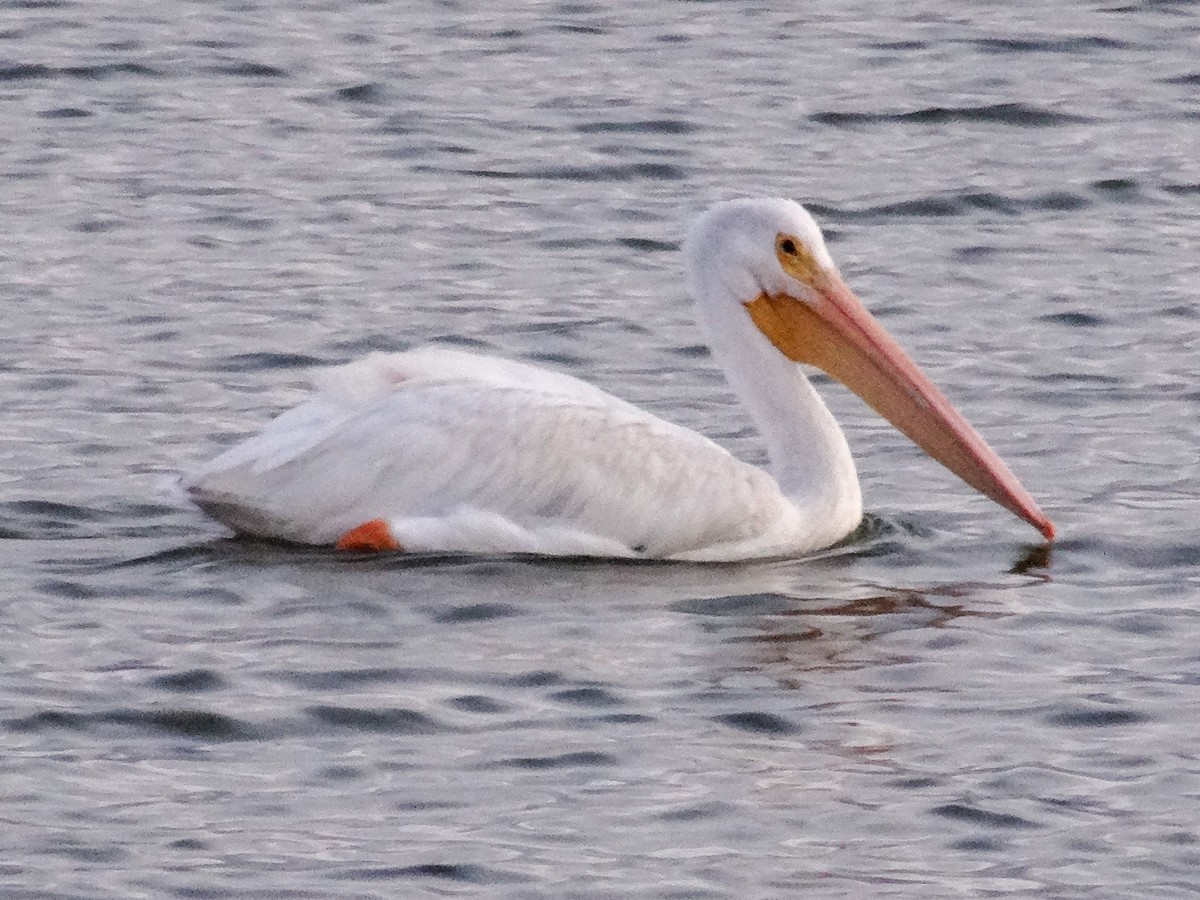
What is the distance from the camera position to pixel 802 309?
8.51 metres

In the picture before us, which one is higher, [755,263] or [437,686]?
[755,263]

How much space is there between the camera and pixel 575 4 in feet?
49.9

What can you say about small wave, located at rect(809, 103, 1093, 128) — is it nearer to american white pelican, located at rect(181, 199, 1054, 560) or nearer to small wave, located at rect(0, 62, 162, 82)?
small wave, located at rect(0, 62, 162, 82)

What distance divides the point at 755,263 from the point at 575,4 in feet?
22.9

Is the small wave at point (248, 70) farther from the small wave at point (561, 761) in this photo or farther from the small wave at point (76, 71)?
the small wave at point (561, 761)

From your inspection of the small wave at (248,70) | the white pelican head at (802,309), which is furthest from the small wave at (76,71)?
the white pelican head at (802,309)

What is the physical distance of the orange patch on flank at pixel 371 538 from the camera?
780 cm

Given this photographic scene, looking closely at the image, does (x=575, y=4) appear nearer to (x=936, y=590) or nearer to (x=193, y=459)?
(x=193, y=459)

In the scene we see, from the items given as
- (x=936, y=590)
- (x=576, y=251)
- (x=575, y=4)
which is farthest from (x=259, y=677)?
(x=575, y=4)

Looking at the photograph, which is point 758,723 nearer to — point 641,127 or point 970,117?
point 641,127

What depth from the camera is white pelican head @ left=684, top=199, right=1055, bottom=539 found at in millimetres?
8406

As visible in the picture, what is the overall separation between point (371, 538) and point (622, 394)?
1847mm

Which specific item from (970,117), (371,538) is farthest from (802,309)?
(970,117)

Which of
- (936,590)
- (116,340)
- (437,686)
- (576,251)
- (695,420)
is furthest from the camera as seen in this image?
(576,251)
